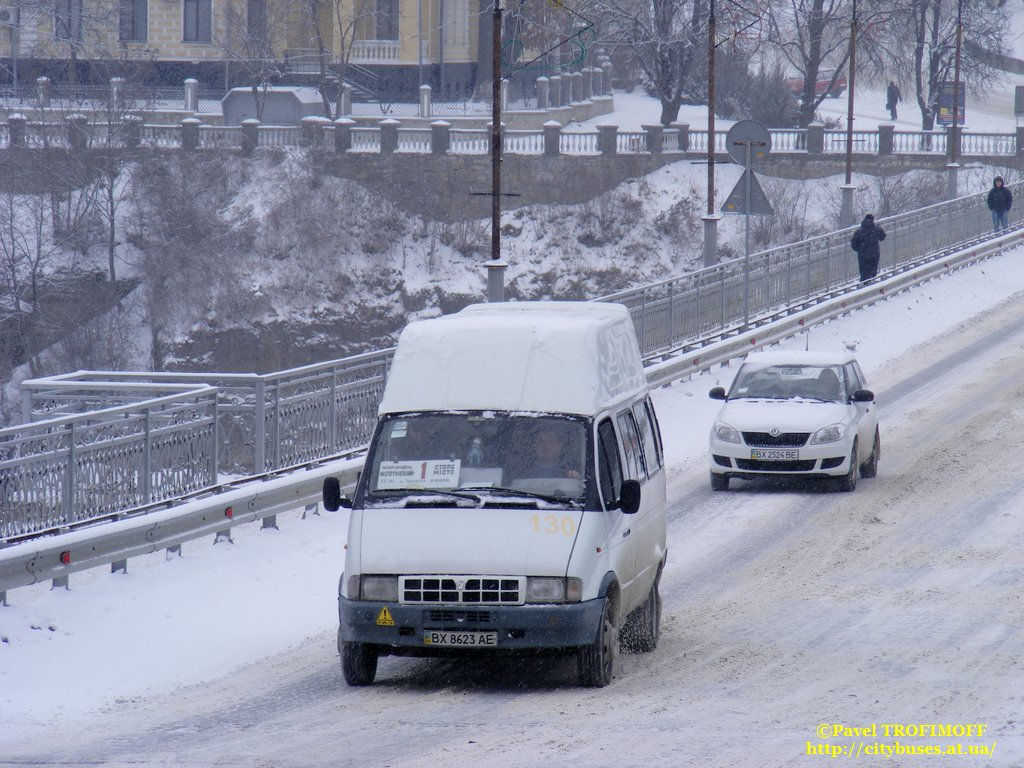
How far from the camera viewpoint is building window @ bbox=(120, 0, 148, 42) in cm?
7275

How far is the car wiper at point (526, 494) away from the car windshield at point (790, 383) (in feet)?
30.3

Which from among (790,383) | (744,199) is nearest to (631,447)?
(790,383)

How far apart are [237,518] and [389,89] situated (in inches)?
2402

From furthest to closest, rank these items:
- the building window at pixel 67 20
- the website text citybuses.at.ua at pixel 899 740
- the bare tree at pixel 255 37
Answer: the building window at pixel 67 20 → the bare tree at pixel 255 37 → the website text citybuses.at.ua at pixel 899 740

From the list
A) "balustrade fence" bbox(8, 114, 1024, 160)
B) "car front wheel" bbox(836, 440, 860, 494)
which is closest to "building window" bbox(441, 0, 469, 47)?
"balustrade fence" bbox(8, 114, 1024, 160)

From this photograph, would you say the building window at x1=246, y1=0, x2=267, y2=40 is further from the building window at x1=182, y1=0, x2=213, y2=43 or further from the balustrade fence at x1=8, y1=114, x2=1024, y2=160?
the balustrade fence at x1=8, y1=114, x2=1024, y2=160

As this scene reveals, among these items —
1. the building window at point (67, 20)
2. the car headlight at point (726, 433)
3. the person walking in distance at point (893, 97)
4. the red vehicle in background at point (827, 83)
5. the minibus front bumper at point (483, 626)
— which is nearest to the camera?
the minibus front bumper at point (483, 626)

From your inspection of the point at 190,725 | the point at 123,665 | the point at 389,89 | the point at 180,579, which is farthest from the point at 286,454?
the point at 389,89

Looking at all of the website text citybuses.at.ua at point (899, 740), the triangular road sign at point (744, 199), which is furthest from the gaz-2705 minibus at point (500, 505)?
the triangular road sign at point (744, 199)

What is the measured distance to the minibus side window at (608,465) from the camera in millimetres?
9969

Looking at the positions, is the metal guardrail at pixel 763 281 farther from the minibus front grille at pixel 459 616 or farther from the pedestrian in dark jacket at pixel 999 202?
the minibus front grille at pixel 459 616

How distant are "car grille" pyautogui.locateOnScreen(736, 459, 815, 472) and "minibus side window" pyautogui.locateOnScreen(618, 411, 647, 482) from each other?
6650 mm

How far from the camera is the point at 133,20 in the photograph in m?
73.2

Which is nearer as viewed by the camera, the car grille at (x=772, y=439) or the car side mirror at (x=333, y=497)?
the car side mirror at (x=333, y=497)
